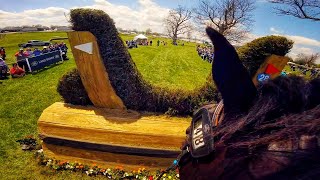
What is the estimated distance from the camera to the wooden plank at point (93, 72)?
525cm

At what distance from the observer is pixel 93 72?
5434 mm

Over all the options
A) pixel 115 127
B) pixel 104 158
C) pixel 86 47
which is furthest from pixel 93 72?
pixel 104 158

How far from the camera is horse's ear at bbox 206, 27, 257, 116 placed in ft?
3.37

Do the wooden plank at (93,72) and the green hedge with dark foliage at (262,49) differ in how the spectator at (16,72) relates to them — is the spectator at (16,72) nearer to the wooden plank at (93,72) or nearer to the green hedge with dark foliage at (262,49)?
the wooden plank at (93,72)

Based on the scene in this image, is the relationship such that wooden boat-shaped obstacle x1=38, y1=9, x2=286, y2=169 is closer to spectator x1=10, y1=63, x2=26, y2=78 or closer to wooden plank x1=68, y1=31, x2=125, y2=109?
wooden plank x1=68, y1=31, x2=125, y2=109

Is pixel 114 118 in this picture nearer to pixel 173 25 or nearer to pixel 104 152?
pixel 104 152

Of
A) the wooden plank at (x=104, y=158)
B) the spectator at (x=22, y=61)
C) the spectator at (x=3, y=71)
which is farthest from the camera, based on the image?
the spectator at (x=22, y=61)

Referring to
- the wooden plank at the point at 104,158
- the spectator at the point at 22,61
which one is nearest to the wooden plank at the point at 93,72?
the wooden plank at the point at 104,158

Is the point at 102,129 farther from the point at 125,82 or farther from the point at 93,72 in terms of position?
the point at 93,72

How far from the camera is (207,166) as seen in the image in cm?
105

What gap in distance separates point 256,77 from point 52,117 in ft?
14.5

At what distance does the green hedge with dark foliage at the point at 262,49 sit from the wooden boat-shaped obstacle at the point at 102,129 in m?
1.80

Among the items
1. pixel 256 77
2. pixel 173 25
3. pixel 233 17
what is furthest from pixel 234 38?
pixel 173 25

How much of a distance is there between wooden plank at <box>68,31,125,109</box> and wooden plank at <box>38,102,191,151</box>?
0.24 metres
